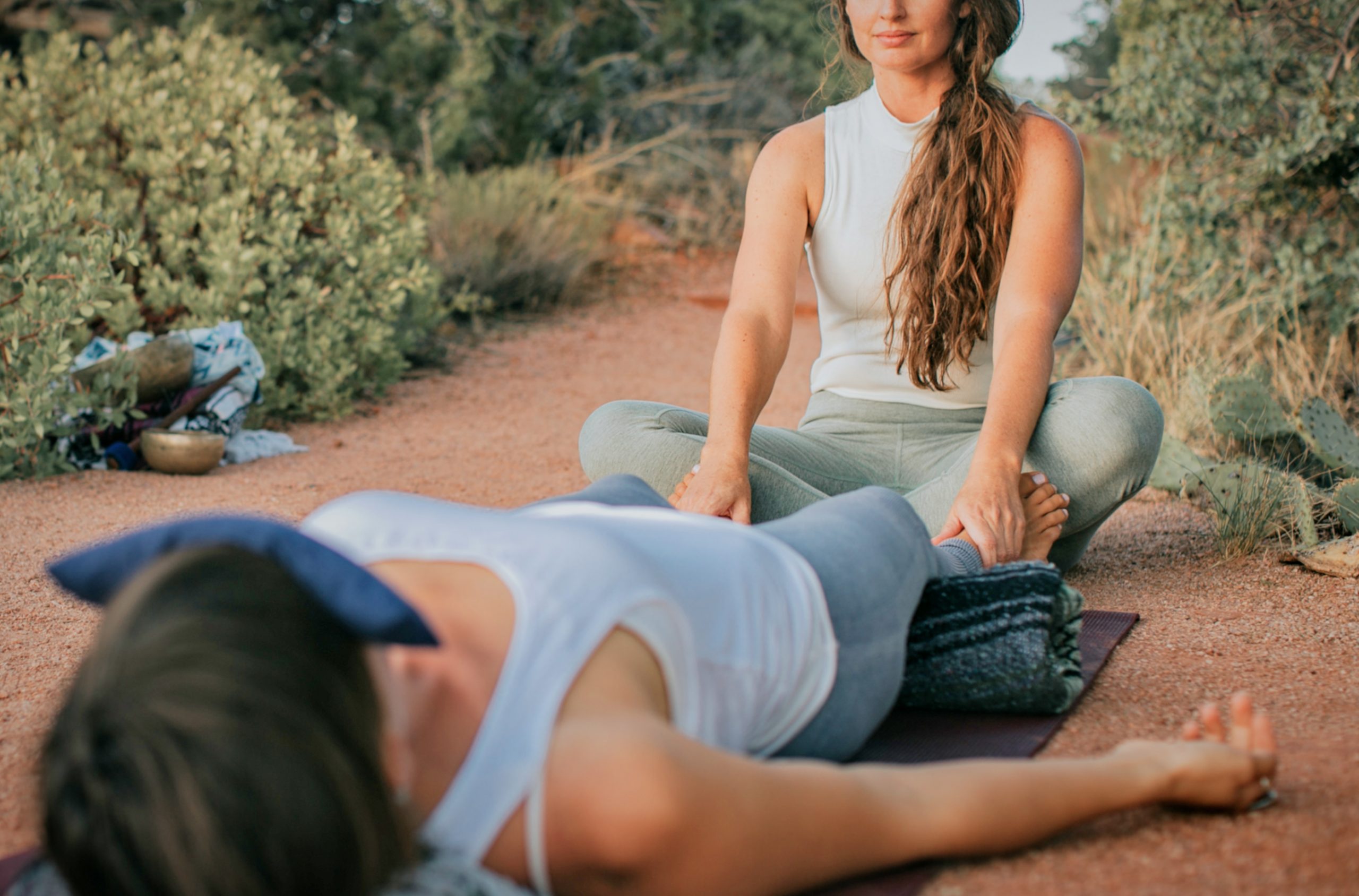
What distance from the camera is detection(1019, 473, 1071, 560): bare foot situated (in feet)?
6.86

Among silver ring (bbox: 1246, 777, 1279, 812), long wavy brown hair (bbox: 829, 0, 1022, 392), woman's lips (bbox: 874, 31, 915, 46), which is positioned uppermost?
woman's lips (bbox: 874, 31, 915, 46)

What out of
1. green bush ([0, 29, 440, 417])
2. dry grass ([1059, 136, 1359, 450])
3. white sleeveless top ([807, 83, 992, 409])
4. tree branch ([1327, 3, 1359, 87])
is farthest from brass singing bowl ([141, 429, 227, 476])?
tree branch ([1327, 3, 1359, 87])

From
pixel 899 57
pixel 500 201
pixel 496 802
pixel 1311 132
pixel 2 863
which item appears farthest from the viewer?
pixel 500 201

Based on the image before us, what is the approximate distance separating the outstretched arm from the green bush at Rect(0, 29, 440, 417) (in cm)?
371

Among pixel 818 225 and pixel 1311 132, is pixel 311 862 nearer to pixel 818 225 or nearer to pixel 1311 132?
pixel 818 225

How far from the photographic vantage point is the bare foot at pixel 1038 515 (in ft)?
6.86

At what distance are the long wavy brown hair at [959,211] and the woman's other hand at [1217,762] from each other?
1121 mm

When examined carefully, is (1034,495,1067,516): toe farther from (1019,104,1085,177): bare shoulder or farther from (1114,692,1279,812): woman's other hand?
(1114,692,1279,812): woman's other hand

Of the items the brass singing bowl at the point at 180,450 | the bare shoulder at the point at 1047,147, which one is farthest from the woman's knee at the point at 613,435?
the brass singing bowl at the point at 180,450

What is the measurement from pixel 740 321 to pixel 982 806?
4.42 ft

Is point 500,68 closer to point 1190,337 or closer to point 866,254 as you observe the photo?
point 1190,337

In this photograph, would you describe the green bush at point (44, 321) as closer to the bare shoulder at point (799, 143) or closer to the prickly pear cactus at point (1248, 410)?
the bare shoulder at point (799, 143)

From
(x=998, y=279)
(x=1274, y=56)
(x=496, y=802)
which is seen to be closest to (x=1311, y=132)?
(x=1274, y=56)

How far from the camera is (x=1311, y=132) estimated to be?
388cm
